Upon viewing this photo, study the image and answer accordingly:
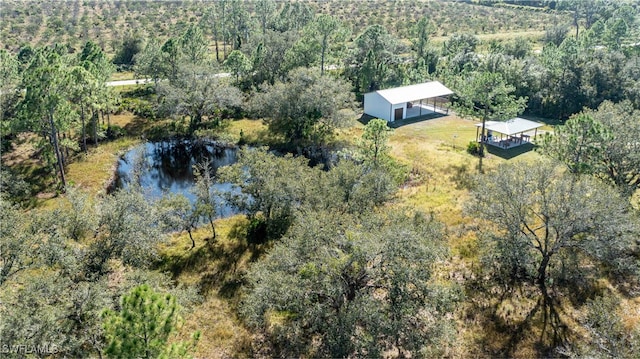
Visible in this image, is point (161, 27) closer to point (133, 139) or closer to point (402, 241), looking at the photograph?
point (133, 139)

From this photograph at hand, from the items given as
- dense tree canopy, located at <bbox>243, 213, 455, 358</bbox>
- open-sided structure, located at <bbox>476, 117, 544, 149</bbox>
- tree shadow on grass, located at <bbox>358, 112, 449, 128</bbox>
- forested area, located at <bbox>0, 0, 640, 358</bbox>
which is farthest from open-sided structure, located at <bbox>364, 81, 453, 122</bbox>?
dense tree canopy, located at <bbox>243, 213, 455, 358</bbox>

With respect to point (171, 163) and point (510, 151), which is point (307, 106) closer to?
point (171, 163)

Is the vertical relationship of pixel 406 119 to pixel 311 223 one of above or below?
below

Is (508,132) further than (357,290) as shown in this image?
Yes

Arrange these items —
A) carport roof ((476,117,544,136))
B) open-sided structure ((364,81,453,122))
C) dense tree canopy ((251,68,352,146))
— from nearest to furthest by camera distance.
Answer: carport roof ((476,117,544,136))
dense tree canopy ((251,68,352,146))
open-sided structure ((364,81,453,122))

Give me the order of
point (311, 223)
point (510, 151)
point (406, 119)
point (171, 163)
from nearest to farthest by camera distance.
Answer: point (311, 223) < point (171, 163) < point (510, 151) < point (406, 119)

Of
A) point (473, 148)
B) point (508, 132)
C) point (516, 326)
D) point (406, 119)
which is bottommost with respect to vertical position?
point (516, 326)

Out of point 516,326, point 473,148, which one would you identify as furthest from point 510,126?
point 516,326

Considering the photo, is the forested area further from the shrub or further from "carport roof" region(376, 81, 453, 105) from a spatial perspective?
"carport roof" region(376, 81, 453, 105)
